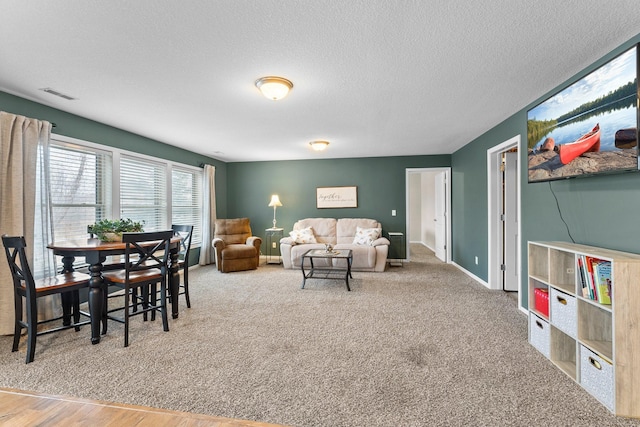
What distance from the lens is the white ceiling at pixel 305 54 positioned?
1663 mm

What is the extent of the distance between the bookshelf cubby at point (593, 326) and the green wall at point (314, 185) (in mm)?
3886

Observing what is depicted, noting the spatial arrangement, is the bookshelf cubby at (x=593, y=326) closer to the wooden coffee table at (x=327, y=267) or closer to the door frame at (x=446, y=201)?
the wooden coffee table at (x=327, y=267)

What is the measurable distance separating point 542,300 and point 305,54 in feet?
9.09

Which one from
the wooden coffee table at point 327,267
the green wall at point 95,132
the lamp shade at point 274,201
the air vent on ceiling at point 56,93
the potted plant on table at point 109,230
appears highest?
the air vent on ceiling at point 56,93

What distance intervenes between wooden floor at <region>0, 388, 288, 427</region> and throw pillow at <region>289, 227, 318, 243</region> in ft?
13.9

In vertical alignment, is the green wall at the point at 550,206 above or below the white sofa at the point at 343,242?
above

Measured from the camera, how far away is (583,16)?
1.71 meters

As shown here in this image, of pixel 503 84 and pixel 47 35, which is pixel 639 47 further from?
pixel 47 35

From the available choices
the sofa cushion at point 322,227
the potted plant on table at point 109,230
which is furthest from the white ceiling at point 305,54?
the sofa cushion at point 322,227

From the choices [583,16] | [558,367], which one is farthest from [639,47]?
[558,367]

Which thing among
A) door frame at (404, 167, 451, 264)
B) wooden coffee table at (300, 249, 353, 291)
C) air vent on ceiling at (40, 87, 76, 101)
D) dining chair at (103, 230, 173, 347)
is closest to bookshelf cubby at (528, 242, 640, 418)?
wooden coffee table at (300, 249, 353, 291)

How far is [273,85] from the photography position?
2.51 meters

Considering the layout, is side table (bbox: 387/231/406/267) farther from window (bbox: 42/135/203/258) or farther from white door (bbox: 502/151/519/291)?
window (bbox: 42/135/203/258)

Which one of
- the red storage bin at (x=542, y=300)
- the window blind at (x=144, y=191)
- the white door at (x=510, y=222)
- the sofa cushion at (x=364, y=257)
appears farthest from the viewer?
the sofa cushion at (x=364, y=257)
